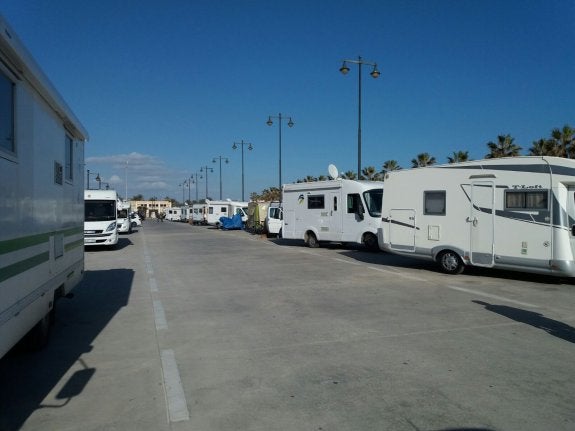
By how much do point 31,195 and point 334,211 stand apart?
52.3ft

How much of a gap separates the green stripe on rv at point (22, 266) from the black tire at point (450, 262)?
32.1 feet

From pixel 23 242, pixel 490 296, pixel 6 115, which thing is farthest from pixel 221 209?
pixel 6 115

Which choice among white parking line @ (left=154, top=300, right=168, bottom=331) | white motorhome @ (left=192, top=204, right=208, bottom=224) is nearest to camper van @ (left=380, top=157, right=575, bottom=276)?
white parking line @ (left=154, top=300, right=168, bottom=331)

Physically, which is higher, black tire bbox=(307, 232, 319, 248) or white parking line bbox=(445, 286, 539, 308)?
black tire bbox=(307, 232, 319, 248)

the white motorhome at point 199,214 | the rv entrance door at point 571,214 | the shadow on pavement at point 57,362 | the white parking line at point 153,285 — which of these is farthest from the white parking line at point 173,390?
the white motorhome at point 199,214

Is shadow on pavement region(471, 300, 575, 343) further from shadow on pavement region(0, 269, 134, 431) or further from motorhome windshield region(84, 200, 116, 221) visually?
motorhome windshield region(84, 200, 116, 221)

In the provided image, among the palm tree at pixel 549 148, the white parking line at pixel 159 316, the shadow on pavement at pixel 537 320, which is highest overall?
the palm tree at pixel 549 148

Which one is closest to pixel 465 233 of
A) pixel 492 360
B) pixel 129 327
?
pixel 492 360

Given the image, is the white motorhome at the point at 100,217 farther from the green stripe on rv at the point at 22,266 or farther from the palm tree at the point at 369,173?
the palm tree at the point at 369,173

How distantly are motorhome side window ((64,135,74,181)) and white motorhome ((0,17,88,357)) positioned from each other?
0.04ft

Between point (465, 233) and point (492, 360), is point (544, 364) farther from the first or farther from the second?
point (465, 233)

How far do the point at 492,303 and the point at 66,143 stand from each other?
24.2 ft

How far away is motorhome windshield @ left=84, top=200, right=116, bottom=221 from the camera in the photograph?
804 inches

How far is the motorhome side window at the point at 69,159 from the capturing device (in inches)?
265
